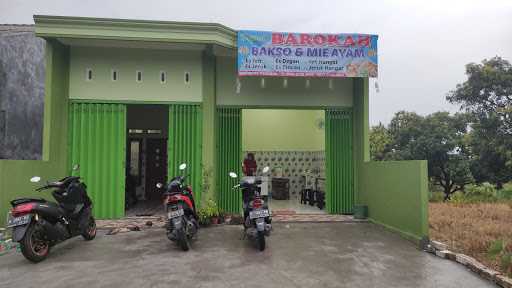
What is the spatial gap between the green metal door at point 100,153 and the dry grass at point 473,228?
6.05 metres

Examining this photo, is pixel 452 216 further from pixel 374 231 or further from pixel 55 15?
pixel 55 15

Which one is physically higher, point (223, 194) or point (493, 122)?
point (493, 122)

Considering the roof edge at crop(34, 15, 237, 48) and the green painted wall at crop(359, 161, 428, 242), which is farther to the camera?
the roof edge at crop(34, 15, 237, 48)

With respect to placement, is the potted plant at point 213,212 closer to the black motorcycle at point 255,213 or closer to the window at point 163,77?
the black motorcycle at point 255,213

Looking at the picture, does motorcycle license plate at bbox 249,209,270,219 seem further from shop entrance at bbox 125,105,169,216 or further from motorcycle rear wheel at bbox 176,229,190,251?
shop entrance at bbox 125,105,169,216

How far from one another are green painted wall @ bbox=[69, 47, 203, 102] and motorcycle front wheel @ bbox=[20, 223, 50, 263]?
11.7ft

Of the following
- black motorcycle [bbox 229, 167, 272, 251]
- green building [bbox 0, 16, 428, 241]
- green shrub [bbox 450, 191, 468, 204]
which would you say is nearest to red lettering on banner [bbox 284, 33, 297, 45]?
green building [bbox 0, 16, 428, 241]

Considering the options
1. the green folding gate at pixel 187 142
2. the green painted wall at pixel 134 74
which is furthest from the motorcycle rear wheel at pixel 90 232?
the green painted wall at pixel 134 74

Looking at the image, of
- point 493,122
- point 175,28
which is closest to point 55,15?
point 175,28

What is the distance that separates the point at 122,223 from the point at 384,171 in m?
5.21

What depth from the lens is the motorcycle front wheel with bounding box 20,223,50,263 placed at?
429 centimetres

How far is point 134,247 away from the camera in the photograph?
5203mm

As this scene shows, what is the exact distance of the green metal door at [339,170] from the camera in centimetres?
799

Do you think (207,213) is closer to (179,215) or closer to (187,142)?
(187,142)
